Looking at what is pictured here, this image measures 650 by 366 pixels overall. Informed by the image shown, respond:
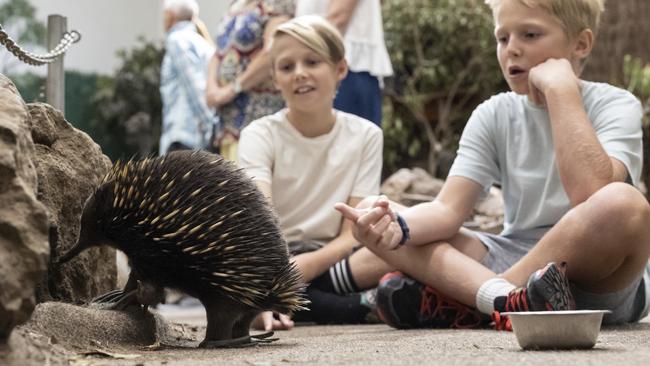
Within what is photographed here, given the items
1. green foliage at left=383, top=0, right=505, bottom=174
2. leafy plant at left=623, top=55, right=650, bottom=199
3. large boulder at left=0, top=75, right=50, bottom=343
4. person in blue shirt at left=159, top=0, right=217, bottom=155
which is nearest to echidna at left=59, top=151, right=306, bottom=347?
large boulder at left=0, top=75, right=50, bottom=343

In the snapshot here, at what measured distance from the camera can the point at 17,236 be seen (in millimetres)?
1554

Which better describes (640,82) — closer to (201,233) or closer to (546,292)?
(546,292)

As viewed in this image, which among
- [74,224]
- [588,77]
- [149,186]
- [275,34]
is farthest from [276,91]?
[588,77]

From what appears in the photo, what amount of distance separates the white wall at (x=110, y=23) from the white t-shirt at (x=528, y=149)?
104 inches

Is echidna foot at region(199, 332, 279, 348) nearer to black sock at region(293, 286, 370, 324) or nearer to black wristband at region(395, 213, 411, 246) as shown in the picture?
black wristband at region(395, 213, 411, 246)

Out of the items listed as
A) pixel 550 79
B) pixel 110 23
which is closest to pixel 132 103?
pixel 110 23

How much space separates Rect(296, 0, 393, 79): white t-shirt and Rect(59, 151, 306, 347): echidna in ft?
5.82

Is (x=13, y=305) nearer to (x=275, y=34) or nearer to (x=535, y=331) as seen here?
(x=535, y=331)

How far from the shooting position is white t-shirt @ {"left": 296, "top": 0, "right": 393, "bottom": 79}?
12.2 ft

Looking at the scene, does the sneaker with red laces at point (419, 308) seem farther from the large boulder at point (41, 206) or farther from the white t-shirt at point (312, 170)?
the large boulder at point (41, 206)

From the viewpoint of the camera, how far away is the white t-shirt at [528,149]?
2.52 metres

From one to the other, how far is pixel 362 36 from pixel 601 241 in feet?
5.59

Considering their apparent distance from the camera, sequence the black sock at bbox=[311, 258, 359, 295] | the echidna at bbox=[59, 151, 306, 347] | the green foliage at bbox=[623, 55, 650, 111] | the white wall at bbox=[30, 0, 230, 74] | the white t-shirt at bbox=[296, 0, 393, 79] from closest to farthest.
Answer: the echidna at bbox=[59, 151, 306, 347], the black sock at bbox=[311, 258, 359, 295], the white t-shirt at bbox=[296, 0, 393, 79], the white wall at bbox=[30, 0, 230, 74], the green foliage at bbox=[623, 55, 650, 111]

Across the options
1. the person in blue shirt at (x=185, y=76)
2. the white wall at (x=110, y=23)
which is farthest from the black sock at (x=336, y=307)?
the white wall at (x=110, y=23)
